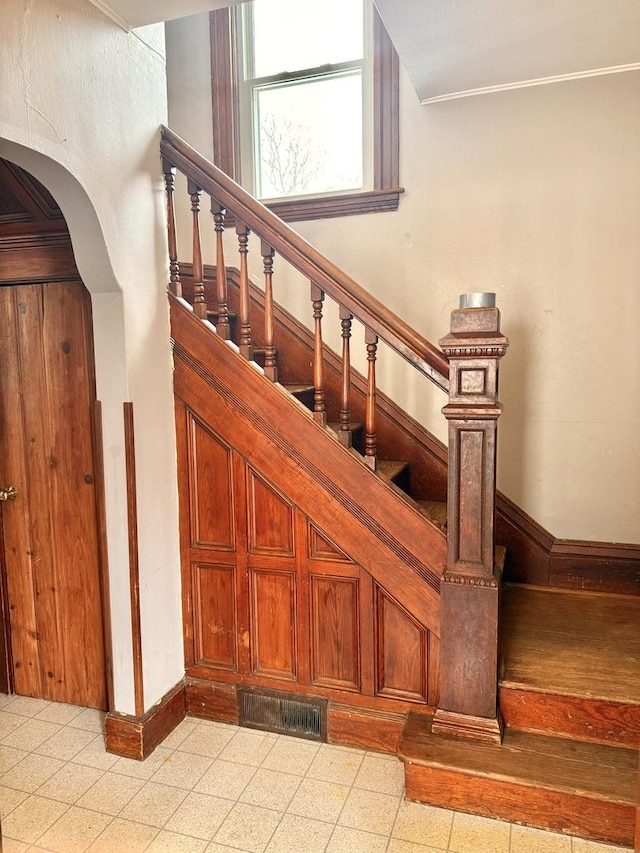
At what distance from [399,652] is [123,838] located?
107cm

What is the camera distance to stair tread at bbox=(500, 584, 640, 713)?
195 cm

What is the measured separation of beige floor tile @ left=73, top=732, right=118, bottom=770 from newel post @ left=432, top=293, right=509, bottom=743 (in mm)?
1213

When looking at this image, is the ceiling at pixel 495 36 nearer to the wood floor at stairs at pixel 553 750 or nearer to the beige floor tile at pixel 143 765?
the wood floor at stairs at pixel 553 750

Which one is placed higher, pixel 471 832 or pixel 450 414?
pixel 450 414

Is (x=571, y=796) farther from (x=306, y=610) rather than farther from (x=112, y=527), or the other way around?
(x=112, y=527)

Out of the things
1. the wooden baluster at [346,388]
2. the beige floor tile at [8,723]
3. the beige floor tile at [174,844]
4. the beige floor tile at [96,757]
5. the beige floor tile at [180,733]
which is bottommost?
the beige floor tile at [180,733]

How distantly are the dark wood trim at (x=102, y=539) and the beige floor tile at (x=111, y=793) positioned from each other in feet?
0.83

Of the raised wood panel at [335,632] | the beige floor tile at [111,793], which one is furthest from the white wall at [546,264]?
the beige floor tile at [111,793]

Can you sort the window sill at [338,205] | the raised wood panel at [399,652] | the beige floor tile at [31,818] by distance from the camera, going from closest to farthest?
the beige floor tile at [31,818] → the raised wood panel at [399,652] → the window sill at [338,205]

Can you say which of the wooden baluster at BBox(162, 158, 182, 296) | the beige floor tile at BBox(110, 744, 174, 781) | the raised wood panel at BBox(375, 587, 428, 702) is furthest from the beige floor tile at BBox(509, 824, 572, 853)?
the wooden baluster at BBox(162, 158, 182, 296)

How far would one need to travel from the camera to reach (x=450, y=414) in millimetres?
1896

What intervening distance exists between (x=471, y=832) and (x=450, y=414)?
131cm

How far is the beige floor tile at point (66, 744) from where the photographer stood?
2.18m

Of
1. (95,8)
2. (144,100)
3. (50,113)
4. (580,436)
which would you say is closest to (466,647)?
(580,436)
